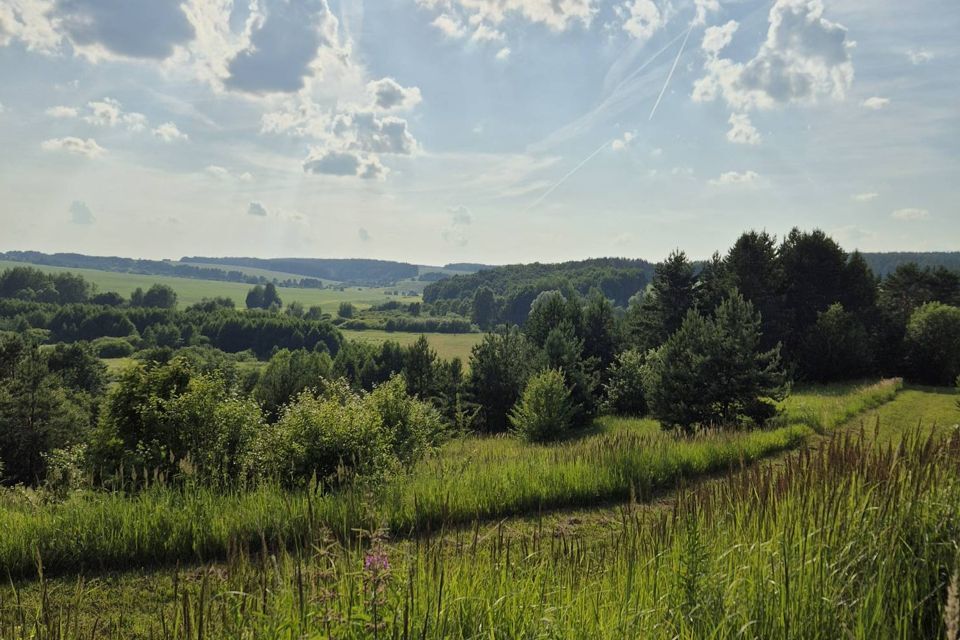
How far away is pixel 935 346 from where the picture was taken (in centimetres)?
3984

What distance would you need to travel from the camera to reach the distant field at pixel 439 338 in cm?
11338

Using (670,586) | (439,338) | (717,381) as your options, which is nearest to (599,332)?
(717,381)

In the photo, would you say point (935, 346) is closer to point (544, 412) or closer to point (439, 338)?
point (544, 412)

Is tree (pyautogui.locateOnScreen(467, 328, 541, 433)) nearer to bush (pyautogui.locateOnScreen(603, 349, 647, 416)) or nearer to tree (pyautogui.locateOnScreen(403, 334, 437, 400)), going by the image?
bush (pyautogui.locateOnScreen(603, 349, 647, 416))

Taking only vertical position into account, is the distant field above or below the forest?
below

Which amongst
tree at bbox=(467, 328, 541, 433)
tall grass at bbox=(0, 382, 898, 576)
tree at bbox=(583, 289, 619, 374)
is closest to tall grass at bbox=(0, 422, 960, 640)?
tall grass at bbox=(0, 382, 898, 576)

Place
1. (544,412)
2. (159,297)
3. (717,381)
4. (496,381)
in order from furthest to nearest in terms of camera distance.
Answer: (159,297) → (496,381) → (544,412) → (717,381)

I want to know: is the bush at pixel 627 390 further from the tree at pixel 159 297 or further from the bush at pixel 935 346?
the tree at pixel 159 297

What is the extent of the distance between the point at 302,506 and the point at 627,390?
3027 cm

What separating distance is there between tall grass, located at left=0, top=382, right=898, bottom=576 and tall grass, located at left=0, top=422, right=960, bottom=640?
4.87 feet

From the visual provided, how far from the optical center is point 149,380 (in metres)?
15.1

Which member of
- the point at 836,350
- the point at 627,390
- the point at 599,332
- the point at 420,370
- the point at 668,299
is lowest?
the point at 420,370

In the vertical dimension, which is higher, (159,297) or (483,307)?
(483,307)

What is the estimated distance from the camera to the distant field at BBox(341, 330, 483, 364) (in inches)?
4464
